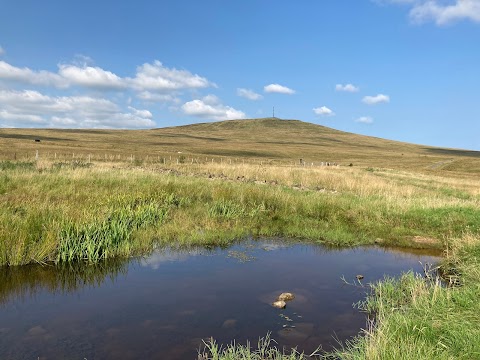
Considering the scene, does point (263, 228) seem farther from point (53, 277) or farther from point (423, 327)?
point (423, 327)

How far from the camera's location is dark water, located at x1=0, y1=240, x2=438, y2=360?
6.23m

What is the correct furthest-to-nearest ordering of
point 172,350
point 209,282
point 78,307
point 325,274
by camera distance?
point 325,274 < point 209,282 < point 78,307 < point 172,350

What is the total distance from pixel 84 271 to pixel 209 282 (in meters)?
2.99

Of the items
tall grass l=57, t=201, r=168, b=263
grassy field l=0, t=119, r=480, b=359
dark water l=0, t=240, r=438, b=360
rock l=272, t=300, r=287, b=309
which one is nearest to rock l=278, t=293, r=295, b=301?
dark water l=0, t=240, r=438, b=360

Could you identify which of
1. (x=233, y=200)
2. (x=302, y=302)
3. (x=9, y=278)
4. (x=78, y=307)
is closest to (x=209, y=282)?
(x=302, y=302)

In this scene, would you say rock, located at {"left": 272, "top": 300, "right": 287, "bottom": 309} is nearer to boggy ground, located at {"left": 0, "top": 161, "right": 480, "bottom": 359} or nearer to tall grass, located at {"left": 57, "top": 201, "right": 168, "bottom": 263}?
boggy ground, located at {"left": 0, "top": 161, "right": 480, "bottom": 359}

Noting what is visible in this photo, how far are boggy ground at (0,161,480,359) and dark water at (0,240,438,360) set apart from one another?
2.33 feet

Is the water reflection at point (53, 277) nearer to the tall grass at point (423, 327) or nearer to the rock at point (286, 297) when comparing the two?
the rock at point (286, 297)

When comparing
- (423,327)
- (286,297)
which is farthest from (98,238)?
(423,327)

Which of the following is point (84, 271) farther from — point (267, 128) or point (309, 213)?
point (267, 128)

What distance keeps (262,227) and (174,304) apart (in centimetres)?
676

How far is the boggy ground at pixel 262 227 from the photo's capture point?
5.74 metres

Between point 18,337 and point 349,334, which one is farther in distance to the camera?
point 349,334

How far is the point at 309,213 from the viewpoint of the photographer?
53.0ft
